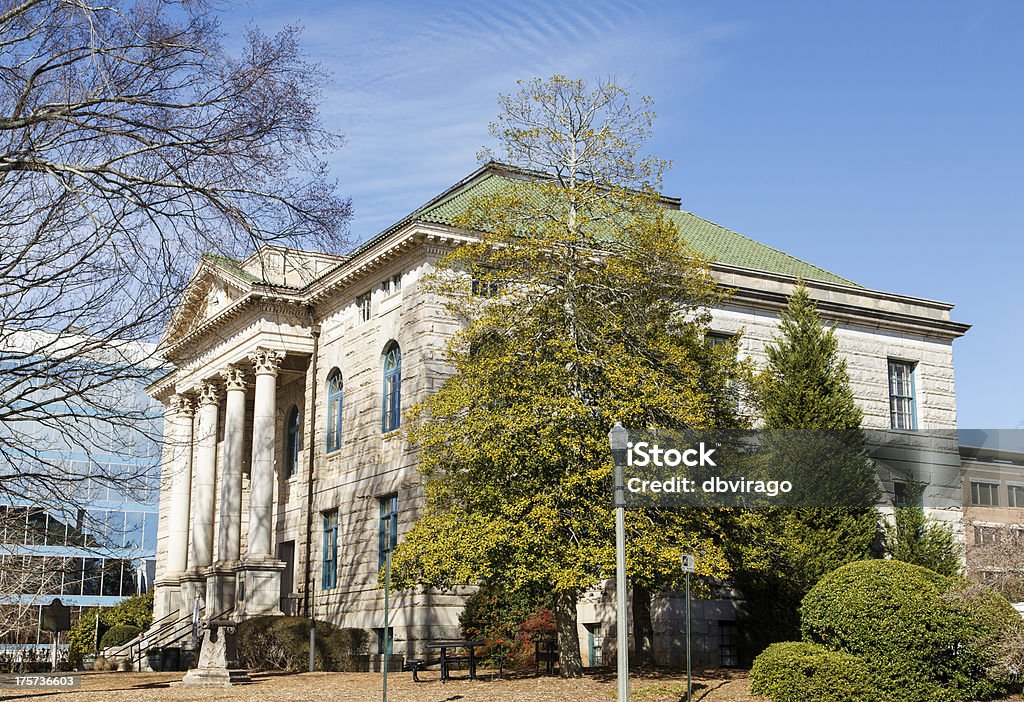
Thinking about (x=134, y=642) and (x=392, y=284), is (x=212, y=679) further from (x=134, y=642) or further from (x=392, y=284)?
(x=134, y=642)

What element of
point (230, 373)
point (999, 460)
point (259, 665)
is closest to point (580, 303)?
point (259, 665)

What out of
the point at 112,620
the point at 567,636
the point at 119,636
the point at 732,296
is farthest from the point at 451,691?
the point at 112,620

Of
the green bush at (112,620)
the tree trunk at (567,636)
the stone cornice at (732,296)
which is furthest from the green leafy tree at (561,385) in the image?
the green bush at (112,620)

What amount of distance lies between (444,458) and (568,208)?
6.45 meters

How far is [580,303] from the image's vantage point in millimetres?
24984

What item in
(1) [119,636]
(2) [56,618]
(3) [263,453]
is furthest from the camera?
(1) [119,636]

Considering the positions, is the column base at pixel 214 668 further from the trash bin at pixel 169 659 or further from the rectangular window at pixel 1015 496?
the rectangular window at pixel 1015 496

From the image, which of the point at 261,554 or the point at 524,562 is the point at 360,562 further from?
the point at 524,562

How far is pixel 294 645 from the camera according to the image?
3209cm

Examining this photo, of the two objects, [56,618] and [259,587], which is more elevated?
[259,587]

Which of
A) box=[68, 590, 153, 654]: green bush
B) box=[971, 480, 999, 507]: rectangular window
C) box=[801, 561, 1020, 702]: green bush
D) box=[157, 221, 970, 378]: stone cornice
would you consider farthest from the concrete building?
box=[68, 590, 153, 654]: green bush

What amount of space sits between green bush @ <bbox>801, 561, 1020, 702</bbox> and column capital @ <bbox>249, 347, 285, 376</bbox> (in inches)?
893

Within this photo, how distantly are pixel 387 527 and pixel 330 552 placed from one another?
4.23m

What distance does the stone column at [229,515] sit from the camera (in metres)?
38.3
